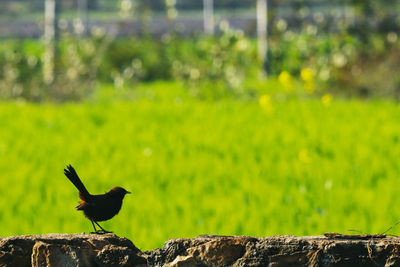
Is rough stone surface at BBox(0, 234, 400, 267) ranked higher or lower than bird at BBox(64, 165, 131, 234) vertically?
lower

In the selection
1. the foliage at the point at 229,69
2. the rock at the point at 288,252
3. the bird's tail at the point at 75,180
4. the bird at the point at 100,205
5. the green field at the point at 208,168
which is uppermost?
Answer: the bird's tail at the point at 75,180

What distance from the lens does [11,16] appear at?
28047 mm

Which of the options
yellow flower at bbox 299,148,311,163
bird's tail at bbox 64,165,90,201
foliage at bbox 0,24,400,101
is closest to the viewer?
bird's tail at bbox 64,165,90,201

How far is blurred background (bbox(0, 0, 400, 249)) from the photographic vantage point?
4.54 m

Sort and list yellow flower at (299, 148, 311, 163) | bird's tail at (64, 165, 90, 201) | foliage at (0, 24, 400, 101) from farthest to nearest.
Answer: foliage at (0, 24, 400, 101) → yellow flower at (299, 148, 311, 163) → bird's tail at (64, 165, 90, 201)

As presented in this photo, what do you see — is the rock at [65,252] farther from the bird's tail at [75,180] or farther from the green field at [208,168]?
the green field at [208,168]

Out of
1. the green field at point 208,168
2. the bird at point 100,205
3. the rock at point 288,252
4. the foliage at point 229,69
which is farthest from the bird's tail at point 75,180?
the foliage at point 229,69

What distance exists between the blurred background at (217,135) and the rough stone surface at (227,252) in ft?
6.90

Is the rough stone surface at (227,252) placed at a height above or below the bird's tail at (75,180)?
below

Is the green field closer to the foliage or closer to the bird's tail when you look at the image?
the bird's tail

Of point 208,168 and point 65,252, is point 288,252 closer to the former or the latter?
point 65,252

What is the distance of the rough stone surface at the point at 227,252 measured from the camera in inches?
65.4

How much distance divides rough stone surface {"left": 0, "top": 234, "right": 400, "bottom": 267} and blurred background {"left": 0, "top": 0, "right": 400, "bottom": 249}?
2.10m

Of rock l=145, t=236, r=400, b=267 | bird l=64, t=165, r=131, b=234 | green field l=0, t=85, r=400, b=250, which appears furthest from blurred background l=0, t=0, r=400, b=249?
rock l=145, t=236, r=400, b=267
